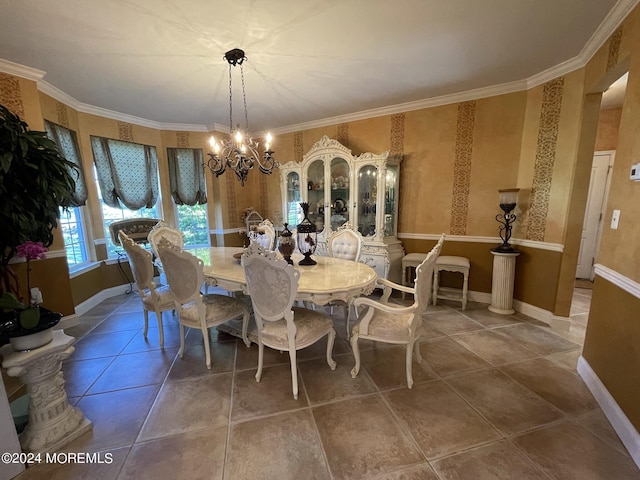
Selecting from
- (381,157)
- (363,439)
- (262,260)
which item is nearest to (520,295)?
(381,157)

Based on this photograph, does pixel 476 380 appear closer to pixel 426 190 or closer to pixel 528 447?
pixel 528 447

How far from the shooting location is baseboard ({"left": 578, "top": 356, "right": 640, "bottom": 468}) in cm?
→ 139

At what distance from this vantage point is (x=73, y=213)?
339 centimetres

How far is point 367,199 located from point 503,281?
6.19 ft

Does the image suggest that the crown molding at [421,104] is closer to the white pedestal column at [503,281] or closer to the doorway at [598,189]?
the doorway at [598,189]

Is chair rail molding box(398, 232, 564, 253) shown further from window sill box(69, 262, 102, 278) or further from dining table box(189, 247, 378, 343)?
window sill box(69, 262, 102, 278)

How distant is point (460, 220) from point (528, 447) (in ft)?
8.23

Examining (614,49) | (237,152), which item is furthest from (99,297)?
(614,49)

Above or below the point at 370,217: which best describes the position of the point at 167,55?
above

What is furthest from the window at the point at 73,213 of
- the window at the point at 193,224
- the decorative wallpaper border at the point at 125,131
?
the window at the point at 193,224

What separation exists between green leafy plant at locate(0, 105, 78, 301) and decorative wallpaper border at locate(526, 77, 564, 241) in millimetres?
4218

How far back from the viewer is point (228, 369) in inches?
84.5

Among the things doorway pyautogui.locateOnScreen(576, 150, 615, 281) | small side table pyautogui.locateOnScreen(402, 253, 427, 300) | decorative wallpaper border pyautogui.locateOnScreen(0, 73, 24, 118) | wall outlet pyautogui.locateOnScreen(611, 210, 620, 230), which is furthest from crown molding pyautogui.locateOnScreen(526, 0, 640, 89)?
decorative wallpaper border pyautogui.locateOnScreen(0, 73, 24, 118)

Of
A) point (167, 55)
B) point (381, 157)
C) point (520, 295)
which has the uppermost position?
point (167, 55)
